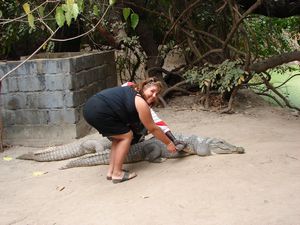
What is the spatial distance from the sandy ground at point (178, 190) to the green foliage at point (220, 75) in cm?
125

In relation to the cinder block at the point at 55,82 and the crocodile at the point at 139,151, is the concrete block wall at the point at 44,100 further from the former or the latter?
the crocodile at the point at 139,151

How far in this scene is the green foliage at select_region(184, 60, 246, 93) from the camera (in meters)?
6.68

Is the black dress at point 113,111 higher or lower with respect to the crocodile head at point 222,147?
higher

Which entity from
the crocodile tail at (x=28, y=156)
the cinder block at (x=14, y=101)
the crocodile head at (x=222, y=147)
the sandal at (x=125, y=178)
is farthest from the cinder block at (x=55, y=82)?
the crocodile head at (x=222, y=147)

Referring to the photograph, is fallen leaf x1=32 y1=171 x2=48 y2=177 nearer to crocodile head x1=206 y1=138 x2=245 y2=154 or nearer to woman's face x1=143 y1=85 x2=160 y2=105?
woman's face x1=143 y1=85 x2=160 y2=105

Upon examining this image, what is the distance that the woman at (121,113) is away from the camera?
4.20m

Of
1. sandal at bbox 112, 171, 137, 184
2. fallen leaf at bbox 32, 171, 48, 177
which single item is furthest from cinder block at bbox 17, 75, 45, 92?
sandal at bbox 112, 171, 137, 184

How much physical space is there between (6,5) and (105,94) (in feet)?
15.0

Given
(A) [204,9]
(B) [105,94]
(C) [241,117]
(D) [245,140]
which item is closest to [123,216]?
(B) [105,94]

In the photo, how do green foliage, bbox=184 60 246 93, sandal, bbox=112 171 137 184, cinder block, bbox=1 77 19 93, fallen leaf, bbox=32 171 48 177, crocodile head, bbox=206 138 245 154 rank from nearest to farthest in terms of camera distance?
sandal, bbox=112 171 137 184 → crocodile head, bbox=206 138 245 154 → fallen leaf, bbox=32 171 48 177 → cinder block, bbox=1 77 19 93 → green foliage, bbox=184 60 246 93

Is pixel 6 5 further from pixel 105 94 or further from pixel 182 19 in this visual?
pixel 105 94

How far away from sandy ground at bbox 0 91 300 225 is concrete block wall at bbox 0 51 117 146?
24.5 inches

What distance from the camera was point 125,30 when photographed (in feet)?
27.9

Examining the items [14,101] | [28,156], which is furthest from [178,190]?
[14,101]
